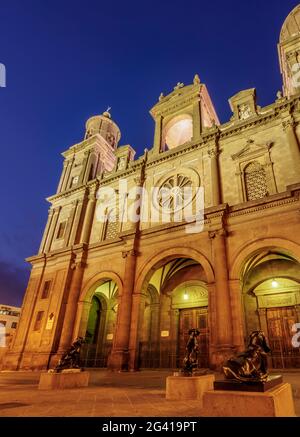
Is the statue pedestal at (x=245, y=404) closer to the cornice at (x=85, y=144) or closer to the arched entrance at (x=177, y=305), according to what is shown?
the arched entrance at (x=177, y=305)

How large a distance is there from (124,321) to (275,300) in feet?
26.5

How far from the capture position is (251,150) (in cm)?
1504

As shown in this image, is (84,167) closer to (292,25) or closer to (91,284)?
(91,284)

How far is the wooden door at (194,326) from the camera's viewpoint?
14929 millimetres

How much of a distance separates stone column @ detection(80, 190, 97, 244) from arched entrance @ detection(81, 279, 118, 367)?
137 inches

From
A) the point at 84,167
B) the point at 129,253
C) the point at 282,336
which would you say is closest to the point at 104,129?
the point at 84,167

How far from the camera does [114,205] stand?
19203 millimetres

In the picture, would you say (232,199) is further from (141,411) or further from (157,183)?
(141,411)

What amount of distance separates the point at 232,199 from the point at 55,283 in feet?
39.8

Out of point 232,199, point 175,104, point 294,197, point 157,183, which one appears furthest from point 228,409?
point 175,104

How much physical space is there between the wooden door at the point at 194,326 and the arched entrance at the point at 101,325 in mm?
4805

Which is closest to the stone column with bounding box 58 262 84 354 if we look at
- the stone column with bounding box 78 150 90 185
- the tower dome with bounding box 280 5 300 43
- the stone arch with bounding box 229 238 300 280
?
the stone column with bounding box 78 150 90 185

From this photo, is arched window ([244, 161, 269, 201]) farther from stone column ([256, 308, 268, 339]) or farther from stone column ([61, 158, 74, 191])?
stone column ([61, 158, 74, 191])

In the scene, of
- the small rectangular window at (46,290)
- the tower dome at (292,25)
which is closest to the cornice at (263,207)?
the small rectangular window at (46,290)
